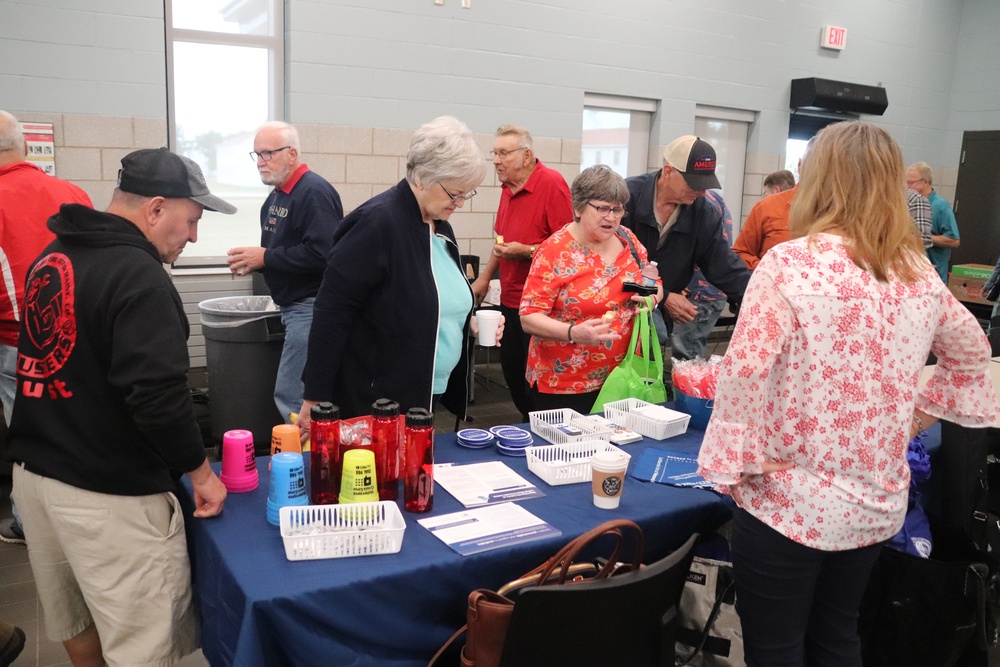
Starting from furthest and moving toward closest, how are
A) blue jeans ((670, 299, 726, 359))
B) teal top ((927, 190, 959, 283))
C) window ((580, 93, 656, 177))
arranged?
teal top ((927, 190, 959, 283)), window ((580, 93, 656, 177)), blue jeans ((670, 299, 726, 359))

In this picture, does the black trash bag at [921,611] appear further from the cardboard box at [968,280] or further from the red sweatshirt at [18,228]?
the cardboard box at [968,280]

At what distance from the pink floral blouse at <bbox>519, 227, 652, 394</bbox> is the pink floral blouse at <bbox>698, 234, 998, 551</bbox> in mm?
1071

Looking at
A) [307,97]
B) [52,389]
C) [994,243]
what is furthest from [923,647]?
[994,243]

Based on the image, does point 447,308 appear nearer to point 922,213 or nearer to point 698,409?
point 698,409

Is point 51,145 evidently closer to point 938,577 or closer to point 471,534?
point 471,534

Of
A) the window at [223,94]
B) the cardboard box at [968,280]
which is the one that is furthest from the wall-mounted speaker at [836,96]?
the window at [223,94]

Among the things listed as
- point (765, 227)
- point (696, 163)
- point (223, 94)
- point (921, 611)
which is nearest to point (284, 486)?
point (921, 611)

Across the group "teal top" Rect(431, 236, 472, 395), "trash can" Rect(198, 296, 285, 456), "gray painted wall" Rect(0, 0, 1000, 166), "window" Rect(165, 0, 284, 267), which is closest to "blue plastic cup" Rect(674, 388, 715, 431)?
"teal top" Rect(431, 236, 472, 395)

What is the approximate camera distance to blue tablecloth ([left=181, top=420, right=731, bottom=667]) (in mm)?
1419

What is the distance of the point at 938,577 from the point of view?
6.68 ft

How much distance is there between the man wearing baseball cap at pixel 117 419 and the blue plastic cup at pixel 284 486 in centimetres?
12

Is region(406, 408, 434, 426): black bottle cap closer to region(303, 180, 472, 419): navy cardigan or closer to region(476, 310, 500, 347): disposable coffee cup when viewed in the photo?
region(303, 180, 472, 419): navy cardigan

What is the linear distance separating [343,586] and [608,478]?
680 mm

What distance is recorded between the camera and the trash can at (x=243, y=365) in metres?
3.97
